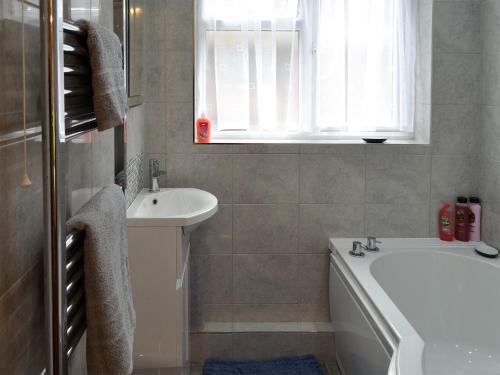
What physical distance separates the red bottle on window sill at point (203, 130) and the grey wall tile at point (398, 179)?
2.79 ft

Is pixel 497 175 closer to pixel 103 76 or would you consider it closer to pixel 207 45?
pixel 207 45

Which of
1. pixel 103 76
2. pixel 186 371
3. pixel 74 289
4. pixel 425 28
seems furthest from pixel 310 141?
pixel 74 289

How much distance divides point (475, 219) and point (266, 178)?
1.10 meters

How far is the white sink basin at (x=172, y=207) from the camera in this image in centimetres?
222

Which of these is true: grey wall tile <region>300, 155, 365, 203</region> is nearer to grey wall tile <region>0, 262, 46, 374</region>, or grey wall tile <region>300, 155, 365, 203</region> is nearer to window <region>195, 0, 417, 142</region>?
window <region>195, 0, 417, 142</region>

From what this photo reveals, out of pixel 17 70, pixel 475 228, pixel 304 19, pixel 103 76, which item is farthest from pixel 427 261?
pixel 17 70

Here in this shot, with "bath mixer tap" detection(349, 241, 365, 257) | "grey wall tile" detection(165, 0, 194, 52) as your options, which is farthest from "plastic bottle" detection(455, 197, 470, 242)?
"grey wall tile" detection(165, 0, 194, 52)

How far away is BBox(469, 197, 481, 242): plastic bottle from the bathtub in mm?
64

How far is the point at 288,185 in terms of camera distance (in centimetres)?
299

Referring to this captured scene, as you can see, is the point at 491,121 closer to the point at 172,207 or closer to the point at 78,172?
the point at 172,207

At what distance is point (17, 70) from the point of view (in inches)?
32.9

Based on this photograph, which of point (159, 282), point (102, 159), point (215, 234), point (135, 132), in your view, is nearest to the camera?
point (102, 159)

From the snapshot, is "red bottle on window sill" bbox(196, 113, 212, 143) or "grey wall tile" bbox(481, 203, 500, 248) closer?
"grey wall tile" bbox(481, 203, 500, 248)

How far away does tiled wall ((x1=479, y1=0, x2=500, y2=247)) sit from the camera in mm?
2799
